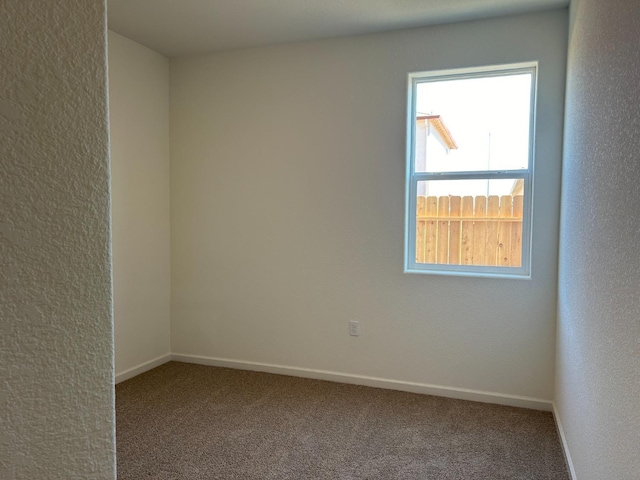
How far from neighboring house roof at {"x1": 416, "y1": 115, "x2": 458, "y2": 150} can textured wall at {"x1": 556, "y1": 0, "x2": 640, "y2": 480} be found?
31.7 inches

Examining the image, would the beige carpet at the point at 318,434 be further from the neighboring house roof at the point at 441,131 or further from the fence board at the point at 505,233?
the neighboring house roof at the point at 441,131

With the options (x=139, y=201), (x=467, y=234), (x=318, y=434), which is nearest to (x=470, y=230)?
(x=467, y=234)

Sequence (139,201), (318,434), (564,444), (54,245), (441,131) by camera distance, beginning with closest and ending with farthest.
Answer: (54,245) → (564,444) → (318,434) → (441,131) → (139,201)

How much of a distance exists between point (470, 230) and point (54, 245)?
9.19ft

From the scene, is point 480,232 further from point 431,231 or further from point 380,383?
point 380,383

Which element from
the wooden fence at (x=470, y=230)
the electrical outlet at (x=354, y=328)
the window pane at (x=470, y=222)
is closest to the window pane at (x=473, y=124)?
the window pane at (x=470, y=222)

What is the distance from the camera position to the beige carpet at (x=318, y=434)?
2164mm

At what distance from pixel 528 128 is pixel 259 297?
7.69 ft

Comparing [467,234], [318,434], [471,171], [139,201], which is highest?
[471,171]

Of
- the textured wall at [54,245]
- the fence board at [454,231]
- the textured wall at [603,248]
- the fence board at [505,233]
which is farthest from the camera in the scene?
the fence board at [454,231]

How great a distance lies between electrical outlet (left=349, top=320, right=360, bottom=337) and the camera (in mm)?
3287

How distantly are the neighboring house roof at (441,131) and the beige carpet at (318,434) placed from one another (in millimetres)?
1798

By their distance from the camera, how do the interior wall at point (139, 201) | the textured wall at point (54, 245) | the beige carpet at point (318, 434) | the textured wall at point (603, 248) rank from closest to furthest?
the textured wall at point (54, 245) → the textured wall at point (603, 248) → the beige carpet at point (318, 434) → the interior wall at point (139, 201)

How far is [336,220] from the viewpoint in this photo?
3305 millimetres
